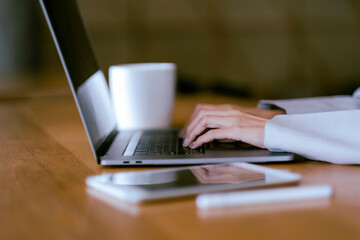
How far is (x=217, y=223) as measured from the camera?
0.44 metres

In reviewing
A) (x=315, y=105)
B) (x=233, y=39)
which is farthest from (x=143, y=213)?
(x=233, y=39)

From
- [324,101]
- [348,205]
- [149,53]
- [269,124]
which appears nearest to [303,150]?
[269,124]

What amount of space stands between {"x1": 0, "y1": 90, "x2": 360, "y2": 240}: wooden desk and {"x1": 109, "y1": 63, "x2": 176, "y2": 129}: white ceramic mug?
394mm

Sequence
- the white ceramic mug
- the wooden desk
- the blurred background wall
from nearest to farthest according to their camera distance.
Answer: the wooden desk, the white ceramic mug, the blurred background wall

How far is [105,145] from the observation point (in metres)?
0.79

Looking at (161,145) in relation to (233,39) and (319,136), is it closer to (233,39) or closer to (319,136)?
(319,136)

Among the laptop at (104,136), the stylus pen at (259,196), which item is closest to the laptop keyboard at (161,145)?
the laptop at (104,136)

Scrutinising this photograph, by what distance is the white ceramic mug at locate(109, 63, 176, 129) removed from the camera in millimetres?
1101

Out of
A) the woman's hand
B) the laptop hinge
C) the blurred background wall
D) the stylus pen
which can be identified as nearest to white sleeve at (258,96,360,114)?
the woman's hand

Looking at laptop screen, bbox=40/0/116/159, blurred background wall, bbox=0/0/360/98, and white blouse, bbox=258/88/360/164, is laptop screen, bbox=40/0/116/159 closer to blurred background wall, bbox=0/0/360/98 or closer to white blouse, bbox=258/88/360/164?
white blouse, bbox=258/88/360/164

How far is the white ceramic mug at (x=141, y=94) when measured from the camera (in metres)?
1.10

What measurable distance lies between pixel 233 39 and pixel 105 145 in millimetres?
2422

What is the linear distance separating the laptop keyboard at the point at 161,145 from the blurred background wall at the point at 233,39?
207cm

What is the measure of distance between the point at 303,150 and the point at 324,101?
314 mm
